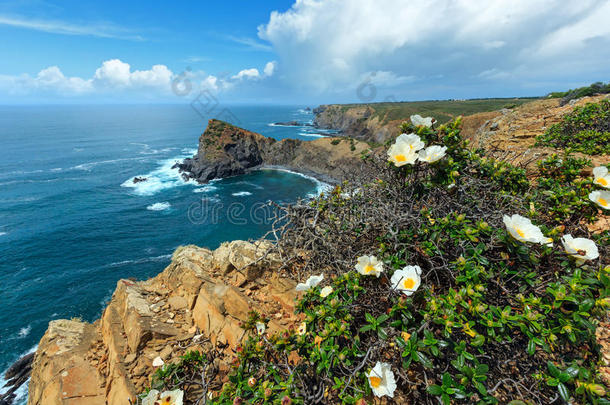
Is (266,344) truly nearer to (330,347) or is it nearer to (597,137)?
(330,347)

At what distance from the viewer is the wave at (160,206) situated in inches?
1537

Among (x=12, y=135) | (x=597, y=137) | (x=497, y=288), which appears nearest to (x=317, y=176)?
(x=597, y=137)

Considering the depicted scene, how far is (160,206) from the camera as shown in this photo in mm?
40000

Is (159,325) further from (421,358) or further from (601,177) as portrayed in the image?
(601,177)

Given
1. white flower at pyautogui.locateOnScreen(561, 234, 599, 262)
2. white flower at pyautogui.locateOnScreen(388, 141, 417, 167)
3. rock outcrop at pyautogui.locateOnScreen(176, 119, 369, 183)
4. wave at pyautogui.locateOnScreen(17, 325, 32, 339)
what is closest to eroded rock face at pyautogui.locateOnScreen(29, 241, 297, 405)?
white flower at pyautogui.locateOnScreen(388, 141, 417, 167)

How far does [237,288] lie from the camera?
447 cm

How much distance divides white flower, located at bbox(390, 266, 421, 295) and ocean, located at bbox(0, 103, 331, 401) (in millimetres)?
1790

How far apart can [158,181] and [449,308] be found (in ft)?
193

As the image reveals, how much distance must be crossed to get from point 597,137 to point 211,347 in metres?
9.38

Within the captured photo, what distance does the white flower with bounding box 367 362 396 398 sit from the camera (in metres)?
1.92

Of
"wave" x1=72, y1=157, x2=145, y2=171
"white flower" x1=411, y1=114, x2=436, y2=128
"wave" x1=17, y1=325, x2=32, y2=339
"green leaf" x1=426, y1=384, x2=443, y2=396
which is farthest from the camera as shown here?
"wave" x1=72, y1=157, x2=145, y2=171

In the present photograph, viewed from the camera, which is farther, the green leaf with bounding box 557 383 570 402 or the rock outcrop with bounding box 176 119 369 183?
the rock outcrop with bounding box 176 119 369 183

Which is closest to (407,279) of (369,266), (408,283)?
(408,283)

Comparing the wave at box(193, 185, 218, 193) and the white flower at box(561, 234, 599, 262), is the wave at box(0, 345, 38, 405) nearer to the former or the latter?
the white flower at box(561, 234, 599, 262)
